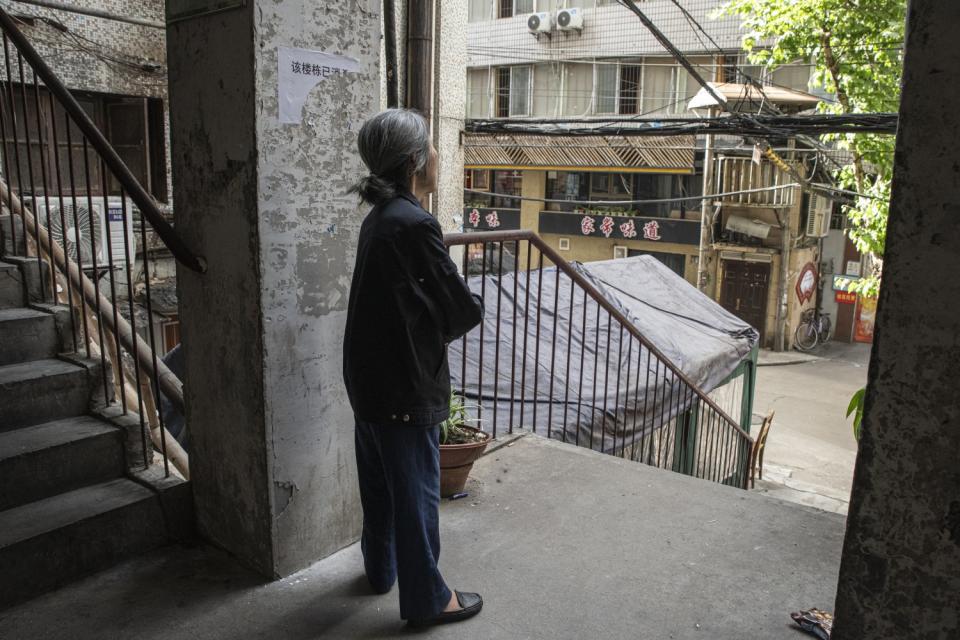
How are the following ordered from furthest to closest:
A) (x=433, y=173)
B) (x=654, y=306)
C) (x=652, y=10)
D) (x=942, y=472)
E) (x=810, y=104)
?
(x=652, y=10) < (x=810, y=104) < (x=654, y=306) < (x=433, y=173) < (x=942, y=472)

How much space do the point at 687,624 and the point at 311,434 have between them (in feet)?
4.63

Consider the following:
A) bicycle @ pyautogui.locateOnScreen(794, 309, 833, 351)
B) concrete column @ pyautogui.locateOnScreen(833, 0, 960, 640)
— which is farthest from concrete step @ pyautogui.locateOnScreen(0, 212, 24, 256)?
bicycle @ pyautogui.locateOnScreen(794, 309, 833, 351)

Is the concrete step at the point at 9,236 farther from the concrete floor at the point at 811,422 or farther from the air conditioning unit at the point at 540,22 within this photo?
the air conditioning unit at the point at 540,22

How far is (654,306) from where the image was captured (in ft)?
30.1

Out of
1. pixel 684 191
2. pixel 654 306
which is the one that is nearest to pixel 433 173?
pixel 654 306

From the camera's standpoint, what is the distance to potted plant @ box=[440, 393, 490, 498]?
3168 millimetres

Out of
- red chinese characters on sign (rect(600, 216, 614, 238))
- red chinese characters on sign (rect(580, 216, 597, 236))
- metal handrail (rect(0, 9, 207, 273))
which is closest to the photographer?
metal handrail (rect(0, 9, 207, 273))

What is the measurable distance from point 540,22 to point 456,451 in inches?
750

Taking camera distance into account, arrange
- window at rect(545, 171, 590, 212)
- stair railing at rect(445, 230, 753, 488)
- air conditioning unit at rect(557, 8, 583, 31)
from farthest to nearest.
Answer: window at rect(545, 171, 590, 212), air conditioning unit at rect(557, 8, 583, 31), stair railing at rect(445, 230, 753, 488)

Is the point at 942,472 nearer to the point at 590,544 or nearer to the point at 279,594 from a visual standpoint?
the point at 590,544

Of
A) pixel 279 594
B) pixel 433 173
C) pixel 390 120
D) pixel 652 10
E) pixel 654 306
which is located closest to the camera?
pixel 390 120

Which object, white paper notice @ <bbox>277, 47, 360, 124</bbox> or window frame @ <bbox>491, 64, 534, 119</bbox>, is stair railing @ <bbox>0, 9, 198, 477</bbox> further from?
window frame @ <bbox>491, 64, 534, 119</bbox>

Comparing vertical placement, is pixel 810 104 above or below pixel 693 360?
above

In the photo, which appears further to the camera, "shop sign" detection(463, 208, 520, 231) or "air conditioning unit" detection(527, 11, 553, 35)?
"shop sign" detection(463, 208, 520, 231)
